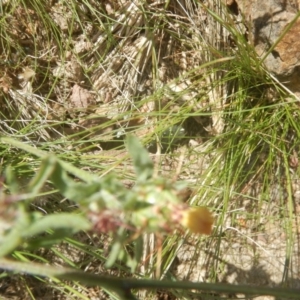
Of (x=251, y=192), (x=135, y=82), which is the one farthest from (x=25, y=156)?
(x=251, y=192)

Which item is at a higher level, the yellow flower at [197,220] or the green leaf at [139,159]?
the green leaf at [139,159]

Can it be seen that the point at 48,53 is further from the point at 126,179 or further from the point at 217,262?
the point at 217,262

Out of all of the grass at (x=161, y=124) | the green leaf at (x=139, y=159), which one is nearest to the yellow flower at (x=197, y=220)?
the green leaf at (x=139, y=159)

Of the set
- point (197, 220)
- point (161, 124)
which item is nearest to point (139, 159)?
point (197, 220)

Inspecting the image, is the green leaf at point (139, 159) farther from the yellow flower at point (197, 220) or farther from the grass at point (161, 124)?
the grass at point (161, 124)

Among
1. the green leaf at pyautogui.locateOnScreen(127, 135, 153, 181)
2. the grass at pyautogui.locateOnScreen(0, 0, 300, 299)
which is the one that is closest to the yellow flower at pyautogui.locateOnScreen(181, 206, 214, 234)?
the green leaf at pyautogui.locateOnScreen(127, 135, 153, 181)

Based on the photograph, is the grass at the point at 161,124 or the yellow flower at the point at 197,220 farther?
the grass at the point at 161,124

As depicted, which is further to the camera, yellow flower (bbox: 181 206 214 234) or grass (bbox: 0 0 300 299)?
grass (bbox: 0 0 300 299)

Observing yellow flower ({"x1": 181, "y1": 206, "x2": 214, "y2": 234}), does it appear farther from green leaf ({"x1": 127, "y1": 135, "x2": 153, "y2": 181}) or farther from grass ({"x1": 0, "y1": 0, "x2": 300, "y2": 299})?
grass ({"x1": 0, "y1": 0, "x2": 300, "y2": 299})

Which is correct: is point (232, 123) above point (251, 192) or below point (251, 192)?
above
